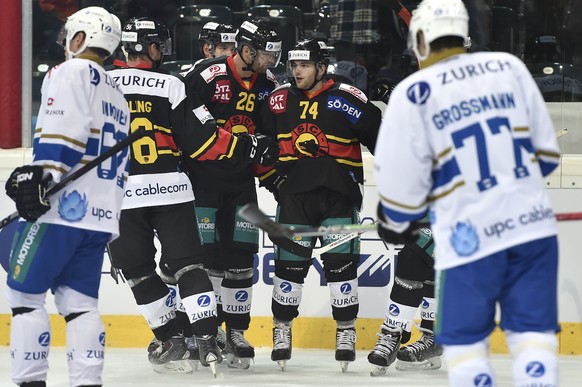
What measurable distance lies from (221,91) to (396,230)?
2.18 metres

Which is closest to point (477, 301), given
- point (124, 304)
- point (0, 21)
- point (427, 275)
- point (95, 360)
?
point (95, 360)

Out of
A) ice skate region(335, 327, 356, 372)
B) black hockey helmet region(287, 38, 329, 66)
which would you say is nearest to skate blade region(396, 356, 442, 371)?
ice skate region(335, 327, 356, 372)

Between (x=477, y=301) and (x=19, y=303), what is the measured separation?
1541 millimetres

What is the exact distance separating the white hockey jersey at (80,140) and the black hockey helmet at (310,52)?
59.3 inches

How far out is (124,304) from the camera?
5824 mm

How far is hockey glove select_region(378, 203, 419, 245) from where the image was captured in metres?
3.18

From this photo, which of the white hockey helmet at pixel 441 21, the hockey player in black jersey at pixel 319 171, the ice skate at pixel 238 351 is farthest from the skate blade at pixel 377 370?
the white hockey helmet at pixel 441 21

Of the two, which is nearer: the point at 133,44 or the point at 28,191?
the point at 28,191

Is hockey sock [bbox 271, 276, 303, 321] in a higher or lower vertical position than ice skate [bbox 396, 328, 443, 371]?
higher

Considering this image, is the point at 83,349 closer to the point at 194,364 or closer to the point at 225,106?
the point at 194,364

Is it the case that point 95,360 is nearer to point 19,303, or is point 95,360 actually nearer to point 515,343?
point 19,303

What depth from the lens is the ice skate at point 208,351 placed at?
4965mm

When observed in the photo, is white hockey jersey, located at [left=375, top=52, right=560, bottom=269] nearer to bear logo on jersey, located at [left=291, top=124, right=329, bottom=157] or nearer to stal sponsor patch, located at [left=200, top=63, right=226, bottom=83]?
bear logo on jersey, located at [left=291, top=124, right=329, bottom=157]

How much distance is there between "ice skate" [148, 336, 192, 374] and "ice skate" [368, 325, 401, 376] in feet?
2.62
